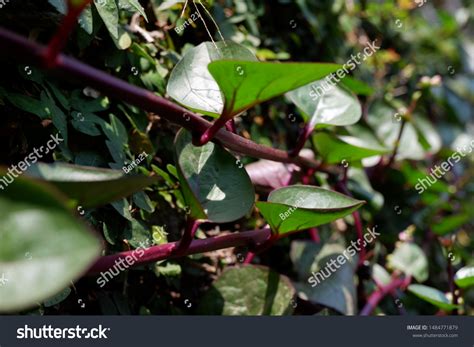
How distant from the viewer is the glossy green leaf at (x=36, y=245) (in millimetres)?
291

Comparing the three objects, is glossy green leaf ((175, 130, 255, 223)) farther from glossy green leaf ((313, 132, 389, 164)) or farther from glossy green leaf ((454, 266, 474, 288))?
glossy green leaf ((454, 266, 474, 288))

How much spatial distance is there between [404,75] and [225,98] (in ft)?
3.86

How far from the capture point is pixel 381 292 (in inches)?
39.9

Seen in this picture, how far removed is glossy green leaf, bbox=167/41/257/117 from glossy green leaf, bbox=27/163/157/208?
Answer: 202 millimetres

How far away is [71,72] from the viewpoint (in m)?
0.39

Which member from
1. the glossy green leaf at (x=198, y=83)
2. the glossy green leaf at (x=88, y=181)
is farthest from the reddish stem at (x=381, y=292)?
the glossy green leaf at (x=88, y=181)

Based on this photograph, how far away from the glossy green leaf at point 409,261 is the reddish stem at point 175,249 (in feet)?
1.76

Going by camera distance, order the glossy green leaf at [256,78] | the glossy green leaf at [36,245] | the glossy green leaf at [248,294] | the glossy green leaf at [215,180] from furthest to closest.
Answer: the glossy green leaf at [248,294] < the glossy green leaf at [215,180] < the glossy green leaf at [256,78] < the glossy green leaf at [36,245]

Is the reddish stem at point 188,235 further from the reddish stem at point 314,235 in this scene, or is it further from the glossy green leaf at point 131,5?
the reddish stem at point 314,235

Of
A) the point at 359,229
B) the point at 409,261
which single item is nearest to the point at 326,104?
the point at 359,229

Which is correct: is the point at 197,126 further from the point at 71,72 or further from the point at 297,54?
the point at 297,54

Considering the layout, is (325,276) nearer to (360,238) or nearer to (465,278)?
(360,238)

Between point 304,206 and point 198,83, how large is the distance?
0.59 ft

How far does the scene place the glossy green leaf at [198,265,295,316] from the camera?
0.75 m
